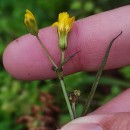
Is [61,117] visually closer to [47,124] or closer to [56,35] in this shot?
[47,124]

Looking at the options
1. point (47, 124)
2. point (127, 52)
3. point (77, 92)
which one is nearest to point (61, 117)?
point (47, 124)

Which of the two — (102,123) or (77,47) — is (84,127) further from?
(77,47)

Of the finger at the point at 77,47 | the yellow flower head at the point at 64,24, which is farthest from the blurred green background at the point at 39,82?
the yellow flower head at the point at 64,24

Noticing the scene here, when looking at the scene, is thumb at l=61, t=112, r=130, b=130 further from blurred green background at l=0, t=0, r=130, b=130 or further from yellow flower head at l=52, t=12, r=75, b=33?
blurred green background at l=0, t=0, r=130, b=130

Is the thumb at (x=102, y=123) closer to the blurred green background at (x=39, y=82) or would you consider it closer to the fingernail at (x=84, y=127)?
the fingernail at (x=84, y=127)

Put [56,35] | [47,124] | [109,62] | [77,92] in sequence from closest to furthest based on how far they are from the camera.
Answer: [77,92] → [56,35] → [109,62] → [47,124]

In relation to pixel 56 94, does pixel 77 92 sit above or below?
below

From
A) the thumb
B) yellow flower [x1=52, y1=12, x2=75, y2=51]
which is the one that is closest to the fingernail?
the thumb
